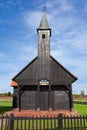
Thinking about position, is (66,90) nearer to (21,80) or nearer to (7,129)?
(21,80)

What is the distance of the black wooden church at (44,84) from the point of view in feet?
93.5

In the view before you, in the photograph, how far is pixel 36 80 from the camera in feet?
94.2

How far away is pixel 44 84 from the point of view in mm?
28531

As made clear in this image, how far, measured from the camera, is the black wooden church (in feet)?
93.5

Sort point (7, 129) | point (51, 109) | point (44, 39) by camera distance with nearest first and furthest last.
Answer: point (7, 129) < point (51, 109) < point (44, 39)

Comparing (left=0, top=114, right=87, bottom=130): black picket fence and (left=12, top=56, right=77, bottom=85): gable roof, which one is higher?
(left=12, top=56, right=77, bottom=85): gable roof

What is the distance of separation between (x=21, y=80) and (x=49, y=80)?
11.5ft

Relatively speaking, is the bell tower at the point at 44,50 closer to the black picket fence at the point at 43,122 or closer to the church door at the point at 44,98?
the church door at the point at 44,98

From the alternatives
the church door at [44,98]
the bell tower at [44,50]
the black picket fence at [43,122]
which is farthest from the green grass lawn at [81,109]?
the black picket fence at [43,122]

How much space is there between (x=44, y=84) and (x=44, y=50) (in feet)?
14.7

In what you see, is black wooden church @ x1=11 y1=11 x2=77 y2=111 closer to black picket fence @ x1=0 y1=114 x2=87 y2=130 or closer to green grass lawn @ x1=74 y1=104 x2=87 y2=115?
green grass lawn @ x1=74 y1=104 x2=87 y2=115

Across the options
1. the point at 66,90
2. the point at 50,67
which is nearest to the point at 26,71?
the point at 50,67

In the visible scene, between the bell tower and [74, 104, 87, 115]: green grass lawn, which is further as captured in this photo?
[74, 104, 87, 115]: green grass lawn

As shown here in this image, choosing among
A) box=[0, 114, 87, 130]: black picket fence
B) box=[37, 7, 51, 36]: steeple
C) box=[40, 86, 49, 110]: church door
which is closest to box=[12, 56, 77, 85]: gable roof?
box=[40, 86, 49, 110]: church door
